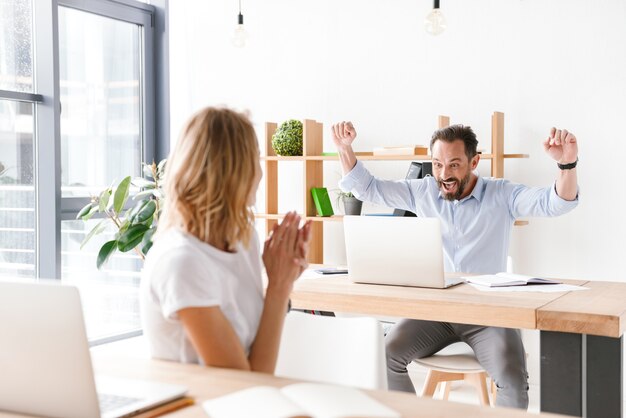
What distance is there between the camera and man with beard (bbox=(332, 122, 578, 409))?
285 centimetres

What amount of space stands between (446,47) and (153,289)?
324 cm

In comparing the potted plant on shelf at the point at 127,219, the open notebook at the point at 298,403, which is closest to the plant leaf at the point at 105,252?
the potted plant on shelf at the point at 127,219

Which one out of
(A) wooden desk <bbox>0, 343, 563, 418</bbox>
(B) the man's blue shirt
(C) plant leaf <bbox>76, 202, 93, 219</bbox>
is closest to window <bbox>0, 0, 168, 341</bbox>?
(C) plant leaf <bbox>76, 202, 93, 219</bbox>

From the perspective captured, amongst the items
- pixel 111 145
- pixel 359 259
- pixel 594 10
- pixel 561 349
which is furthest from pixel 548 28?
pixel 111 145

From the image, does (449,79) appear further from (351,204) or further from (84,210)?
A: (84,210)

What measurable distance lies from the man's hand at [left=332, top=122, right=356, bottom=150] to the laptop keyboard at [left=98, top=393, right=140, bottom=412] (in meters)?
2.01

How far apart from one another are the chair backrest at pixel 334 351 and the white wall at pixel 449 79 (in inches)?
103

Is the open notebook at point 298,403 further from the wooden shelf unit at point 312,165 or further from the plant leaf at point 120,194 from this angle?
the plant leaf at point 120,194

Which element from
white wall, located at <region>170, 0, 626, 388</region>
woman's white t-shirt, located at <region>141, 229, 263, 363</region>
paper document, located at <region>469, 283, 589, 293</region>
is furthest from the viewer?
white wall, located at <region>170, 0, 626, 388</region>

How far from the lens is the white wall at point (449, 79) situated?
3936 millimetres

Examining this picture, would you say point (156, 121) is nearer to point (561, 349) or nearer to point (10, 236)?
point (10, 236)

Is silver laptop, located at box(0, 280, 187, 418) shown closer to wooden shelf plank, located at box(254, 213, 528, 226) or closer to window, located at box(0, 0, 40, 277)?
wooden shelf plank, located at box(254, 213, 528, 226)

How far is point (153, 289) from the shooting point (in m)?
1.46

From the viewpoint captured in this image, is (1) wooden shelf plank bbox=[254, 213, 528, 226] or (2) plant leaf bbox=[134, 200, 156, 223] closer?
(1) wooden shelf plank bbox=[254, 213, 528, 226]
